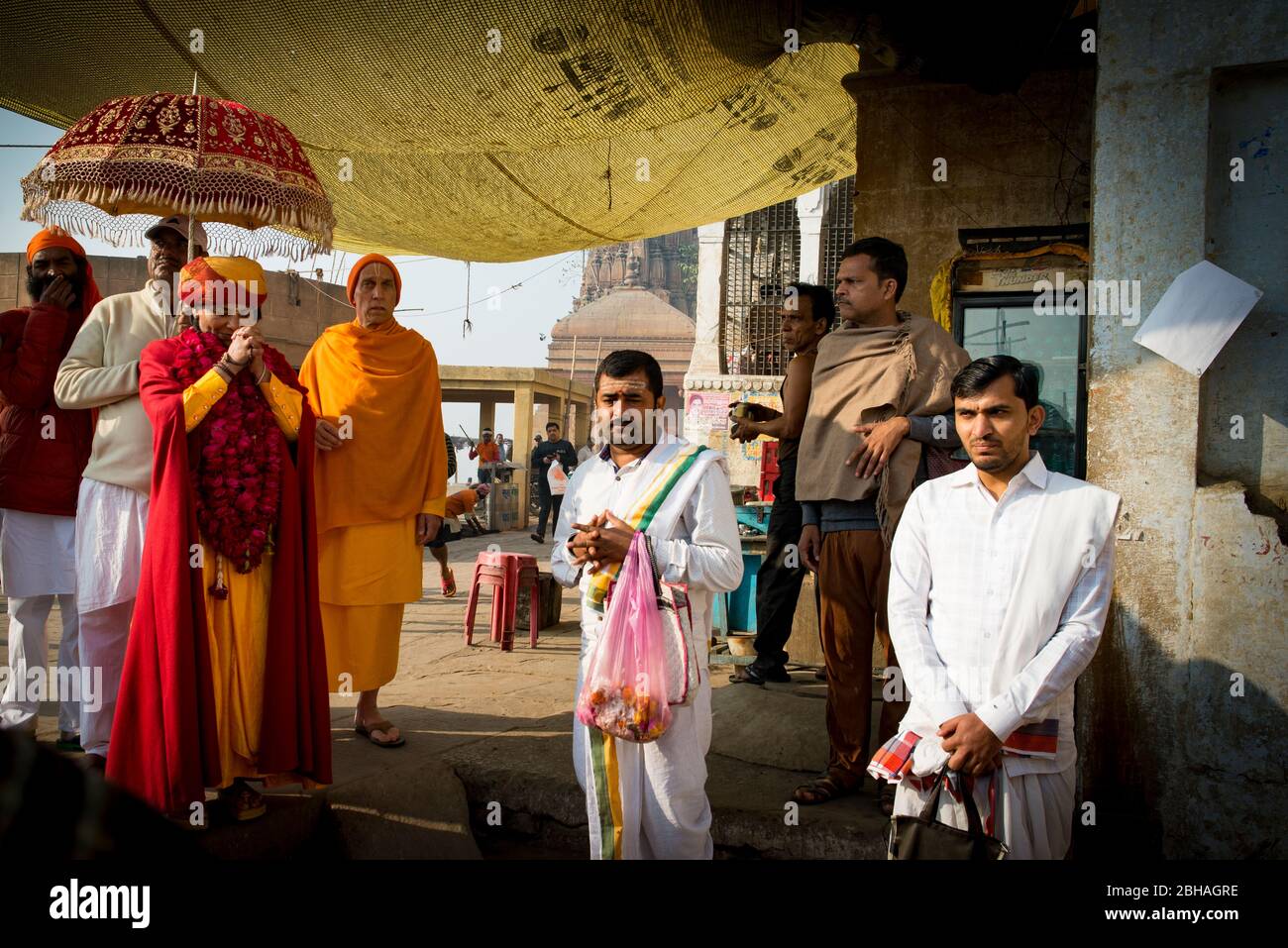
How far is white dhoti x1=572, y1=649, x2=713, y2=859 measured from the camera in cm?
275

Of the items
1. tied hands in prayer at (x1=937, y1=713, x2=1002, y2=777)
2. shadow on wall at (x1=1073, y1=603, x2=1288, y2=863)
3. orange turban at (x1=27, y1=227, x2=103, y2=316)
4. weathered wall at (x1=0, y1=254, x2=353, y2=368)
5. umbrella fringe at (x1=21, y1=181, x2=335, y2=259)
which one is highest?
weathered wall at (x1=0, y1=254, x2=353, y2=368)

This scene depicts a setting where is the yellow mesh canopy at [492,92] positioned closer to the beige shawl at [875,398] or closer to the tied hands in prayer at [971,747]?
the beige shawl at [875,398]

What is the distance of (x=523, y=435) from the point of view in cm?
1922

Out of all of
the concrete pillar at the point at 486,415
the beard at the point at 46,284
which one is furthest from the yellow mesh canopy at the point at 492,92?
the concrete pillar at the point at 486,415

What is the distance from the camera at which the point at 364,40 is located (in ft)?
14.7

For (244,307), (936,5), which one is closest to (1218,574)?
(936,5)

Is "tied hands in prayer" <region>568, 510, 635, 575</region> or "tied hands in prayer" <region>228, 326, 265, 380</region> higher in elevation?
"tied hands in prayer" <region>228, 326, 265, 380</region>

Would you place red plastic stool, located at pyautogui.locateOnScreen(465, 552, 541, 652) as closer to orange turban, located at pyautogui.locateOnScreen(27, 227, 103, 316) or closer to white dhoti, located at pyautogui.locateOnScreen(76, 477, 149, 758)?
orange turban, located at pyautogui.locateOnScreen(27, 227, 103, 316)

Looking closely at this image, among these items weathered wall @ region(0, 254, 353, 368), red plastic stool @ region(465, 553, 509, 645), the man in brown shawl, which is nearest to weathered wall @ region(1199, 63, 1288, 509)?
the man in brown shawl

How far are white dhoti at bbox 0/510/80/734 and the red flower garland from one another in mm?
1311

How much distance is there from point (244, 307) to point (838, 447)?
2.22 m

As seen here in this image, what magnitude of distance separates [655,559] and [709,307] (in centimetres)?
1757

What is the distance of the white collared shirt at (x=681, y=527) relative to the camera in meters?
2.79
